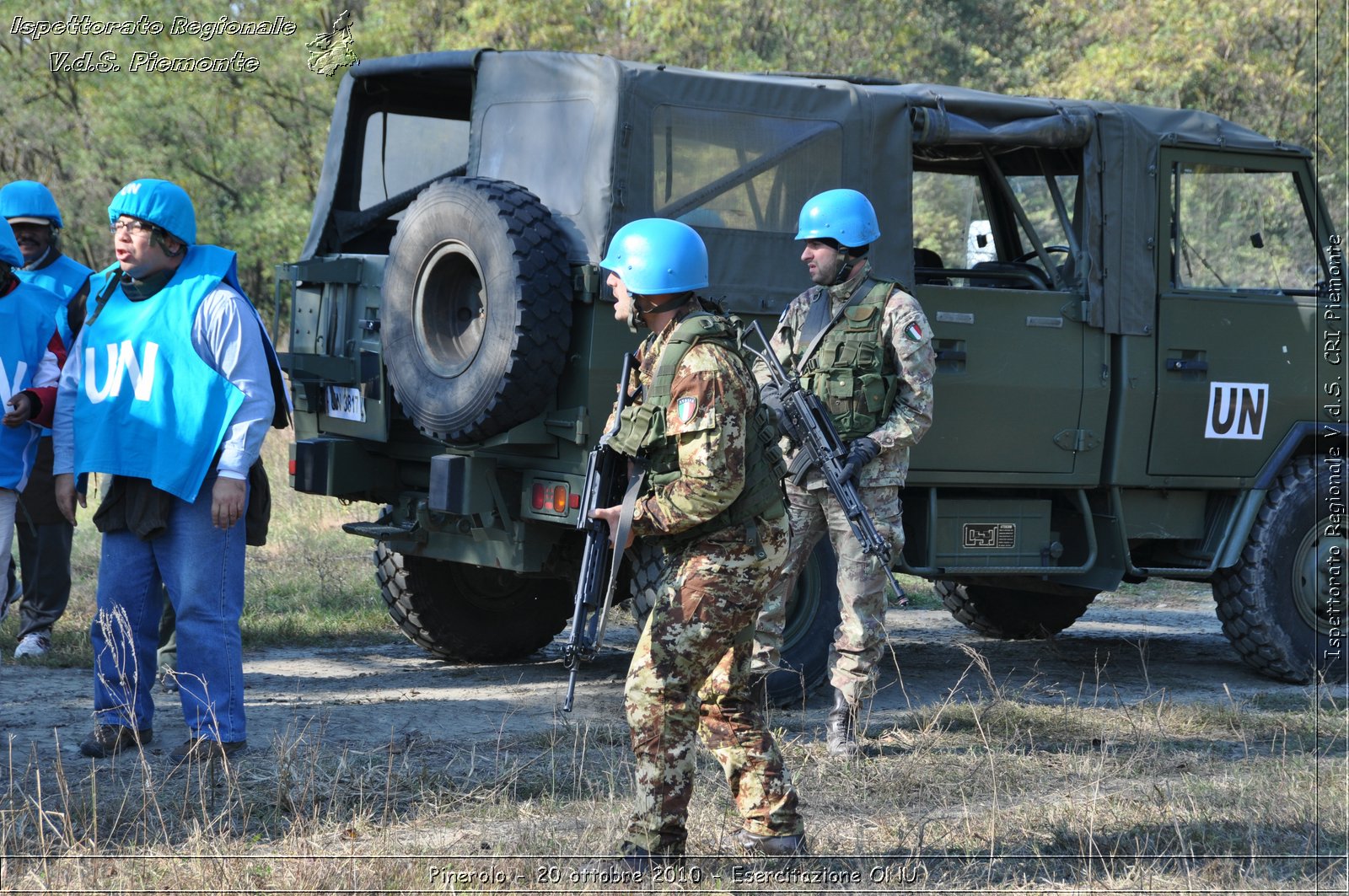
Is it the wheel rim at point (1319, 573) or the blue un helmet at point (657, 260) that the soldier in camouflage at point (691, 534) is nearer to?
the blue un helmet at point (657, 260)

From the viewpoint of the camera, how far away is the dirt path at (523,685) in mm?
5547

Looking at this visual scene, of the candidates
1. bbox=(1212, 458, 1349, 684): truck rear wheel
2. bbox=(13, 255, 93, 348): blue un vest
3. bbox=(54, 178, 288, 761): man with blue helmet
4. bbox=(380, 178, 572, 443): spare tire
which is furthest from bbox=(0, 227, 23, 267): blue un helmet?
bbox=(1212, 458, 1349, 684): truck rear wheel

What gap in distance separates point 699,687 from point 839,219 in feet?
7.43

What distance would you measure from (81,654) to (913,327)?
392 cm

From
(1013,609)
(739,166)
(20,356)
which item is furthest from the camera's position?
(1013,609)

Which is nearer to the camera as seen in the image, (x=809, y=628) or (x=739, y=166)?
(x=739, y=166)

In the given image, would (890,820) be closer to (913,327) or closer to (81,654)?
(913,327)

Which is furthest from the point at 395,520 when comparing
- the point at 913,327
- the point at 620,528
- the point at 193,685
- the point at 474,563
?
the point at 620,528

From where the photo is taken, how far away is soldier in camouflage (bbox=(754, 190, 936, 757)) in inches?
213

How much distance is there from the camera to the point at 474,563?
20.4 ft

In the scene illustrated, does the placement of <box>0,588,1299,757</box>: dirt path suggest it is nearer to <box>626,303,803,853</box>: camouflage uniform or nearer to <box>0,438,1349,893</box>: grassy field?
<box>0,438,1349,893</box>: grassy field

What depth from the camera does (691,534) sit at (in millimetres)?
3775

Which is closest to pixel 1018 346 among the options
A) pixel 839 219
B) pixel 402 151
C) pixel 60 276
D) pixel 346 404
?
pixel 839 219

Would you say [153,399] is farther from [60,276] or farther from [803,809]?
[803,809]
